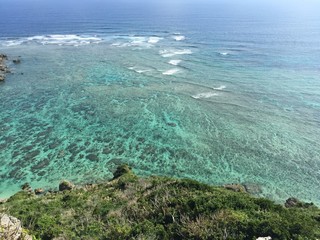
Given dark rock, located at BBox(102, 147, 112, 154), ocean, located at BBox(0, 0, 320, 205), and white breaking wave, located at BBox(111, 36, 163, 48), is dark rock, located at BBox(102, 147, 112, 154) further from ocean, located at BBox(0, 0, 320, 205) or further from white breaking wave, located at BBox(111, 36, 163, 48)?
white breaking wave, located at BBox(111, 36, 163, 48)

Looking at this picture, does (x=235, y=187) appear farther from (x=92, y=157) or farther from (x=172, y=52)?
(x=172, y=52)

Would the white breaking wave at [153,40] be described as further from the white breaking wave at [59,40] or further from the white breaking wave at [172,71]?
the white breaking wave at [172,71]

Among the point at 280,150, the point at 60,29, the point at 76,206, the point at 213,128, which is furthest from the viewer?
the point at 60,29

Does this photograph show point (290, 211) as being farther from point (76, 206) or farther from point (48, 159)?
point (48, 159)

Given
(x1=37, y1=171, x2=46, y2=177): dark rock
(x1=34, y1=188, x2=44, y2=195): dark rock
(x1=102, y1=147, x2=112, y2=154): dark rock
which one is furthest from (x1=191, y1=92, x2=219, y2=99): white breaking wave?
(x1=34, y1=188, x2=44, y2=195): dark rock

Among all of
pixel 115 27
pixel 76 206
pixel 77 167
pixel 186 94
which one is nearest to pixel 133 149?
pixel 77 167
